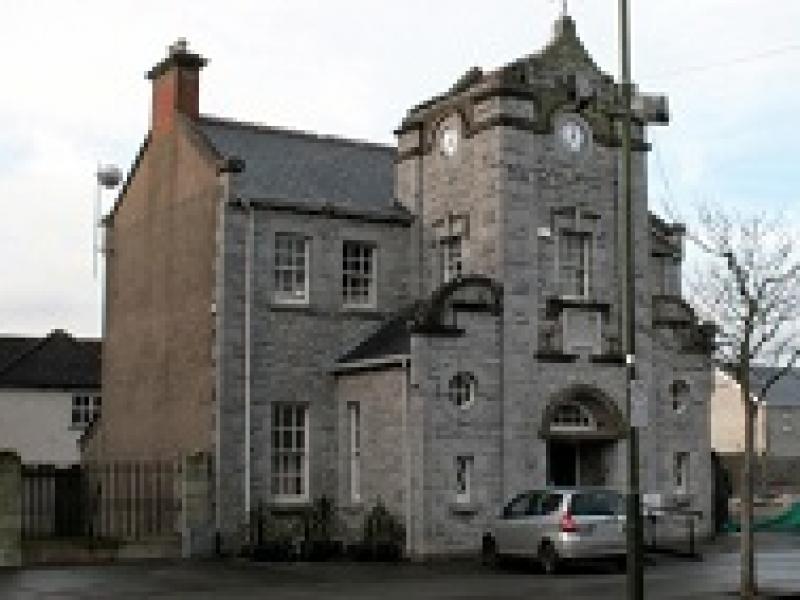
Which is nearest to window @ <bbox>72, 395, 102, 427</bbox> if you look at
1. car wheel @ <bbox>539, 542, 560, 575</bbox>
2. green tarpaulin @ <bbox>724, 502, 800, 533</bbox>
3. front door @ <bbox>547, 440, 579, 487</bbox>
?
front door @ <bbox>547, 440, 579, 487</bbox>

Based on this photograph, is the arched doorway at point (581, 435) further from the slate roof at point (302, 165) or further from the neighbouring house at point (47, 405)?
the neighbouring house at point (47, 405)

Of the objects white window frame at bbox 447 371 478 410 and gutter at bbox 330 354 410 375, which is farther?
white window frame at bbox 447 371 478 410

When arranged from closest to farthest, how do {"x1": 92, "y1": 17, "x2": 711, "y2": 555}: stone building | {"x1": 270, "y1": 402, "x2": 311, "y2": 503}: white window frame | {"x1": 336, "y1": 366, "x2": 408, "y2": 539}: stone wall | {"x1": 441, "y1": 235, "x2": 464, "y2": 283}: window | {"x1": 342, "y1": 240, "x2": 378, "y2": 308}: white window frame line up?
{"x1": 336, "y1": 366, "x2": 408, "y2": 539}: stone wall
{"x1": 92, "y1": 17, "x2": 711, "y2": 555}: stone building
{"x1": 270, "y1": 402, "x2": 311, "y2": 503}: white window frame
{"x1": 441, "y1": 235, "x2": 464, "y2": 283}: window
{"x1": 342, "y1": 240, "x2": 378, "y2": 308}: white window frame

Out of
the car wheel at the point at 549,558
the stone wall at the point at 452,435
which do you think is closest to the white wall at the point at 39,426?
the stone wall at the point at 452,435

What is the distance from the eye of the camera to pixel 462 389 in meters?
29.6

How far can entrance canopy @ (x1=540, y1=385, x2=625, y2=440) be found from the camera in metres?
31.0

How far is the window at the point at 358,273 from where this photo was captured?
32531mm

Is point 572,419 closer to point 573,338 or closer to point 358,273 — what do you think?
point 573,338

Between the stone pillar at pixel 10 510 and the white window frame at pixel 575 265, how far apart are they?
40.2ft

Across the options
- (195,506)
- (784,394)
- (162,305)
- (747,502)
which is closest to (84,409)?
(162,305)

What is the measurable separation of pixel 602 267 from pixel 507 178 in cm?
343

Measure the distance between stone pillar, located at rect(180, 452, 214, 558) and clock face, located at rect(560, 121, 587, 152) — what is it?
10.5 meters

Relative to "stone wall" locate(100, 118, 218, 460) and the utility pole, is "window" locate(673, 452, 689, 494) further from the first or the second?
the utility pole

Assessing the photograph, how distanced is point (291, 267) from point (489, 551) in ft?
26.7
